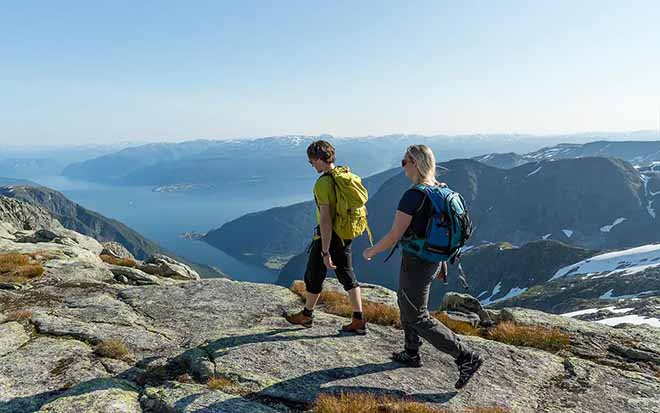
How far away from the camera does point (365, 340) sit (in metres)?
9.41

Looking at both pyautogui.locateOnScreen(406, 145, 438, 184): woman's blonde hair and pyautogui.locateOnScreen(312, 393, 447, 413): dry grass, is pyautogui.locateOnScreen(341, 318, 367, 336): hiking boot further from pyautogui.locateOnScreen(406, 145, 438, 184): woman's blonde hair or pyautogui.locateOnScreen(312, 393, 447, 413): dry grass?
pyautogui.locateOnScreen(406, 145, 438, 184): woman's blonde hair

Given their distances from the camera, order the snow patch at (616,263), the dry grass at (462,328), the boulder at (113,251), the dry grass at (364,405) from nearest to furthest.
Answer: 1. the dry grass at (364,405)
2. the dry grass at (462,328)
3. the boulder at (113,251)
4. the snow patch at (616,263)

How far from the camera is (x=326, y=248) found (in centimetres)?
857

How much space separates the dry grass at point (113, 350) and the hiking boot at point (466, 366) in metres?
6.69

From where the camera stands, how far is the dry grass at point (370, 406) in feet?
19.8

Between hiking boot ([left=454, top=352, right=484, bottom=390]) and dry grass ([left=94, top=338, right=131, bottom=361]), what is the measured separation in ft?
21.9

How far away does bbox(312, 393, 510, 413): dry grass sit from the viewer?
6.05 m

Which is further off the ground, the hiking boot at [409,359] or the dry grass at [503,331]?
the hiking boot at [409,359]

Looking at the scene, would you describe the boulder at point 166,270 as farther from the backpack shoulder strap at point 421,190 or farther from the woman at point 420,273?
the backpack shoulder strap at point 421,190

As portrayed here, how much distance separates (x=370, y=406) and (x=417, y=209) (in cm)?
322

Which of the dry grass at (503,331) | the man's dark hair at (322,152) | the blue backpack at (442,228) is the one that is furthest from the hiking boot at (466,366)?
the man's dark hair at (322,152)

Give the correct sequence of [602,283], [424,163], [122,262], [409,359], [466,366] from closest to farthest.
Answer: [424,163]
[466,366]
[409,359]
[122,262]
[602,283]

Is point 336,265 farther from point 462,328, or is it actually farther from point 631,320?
point 631,320

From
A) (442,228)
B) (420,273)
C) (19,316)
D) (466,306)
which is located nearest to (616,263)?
(466,306)
